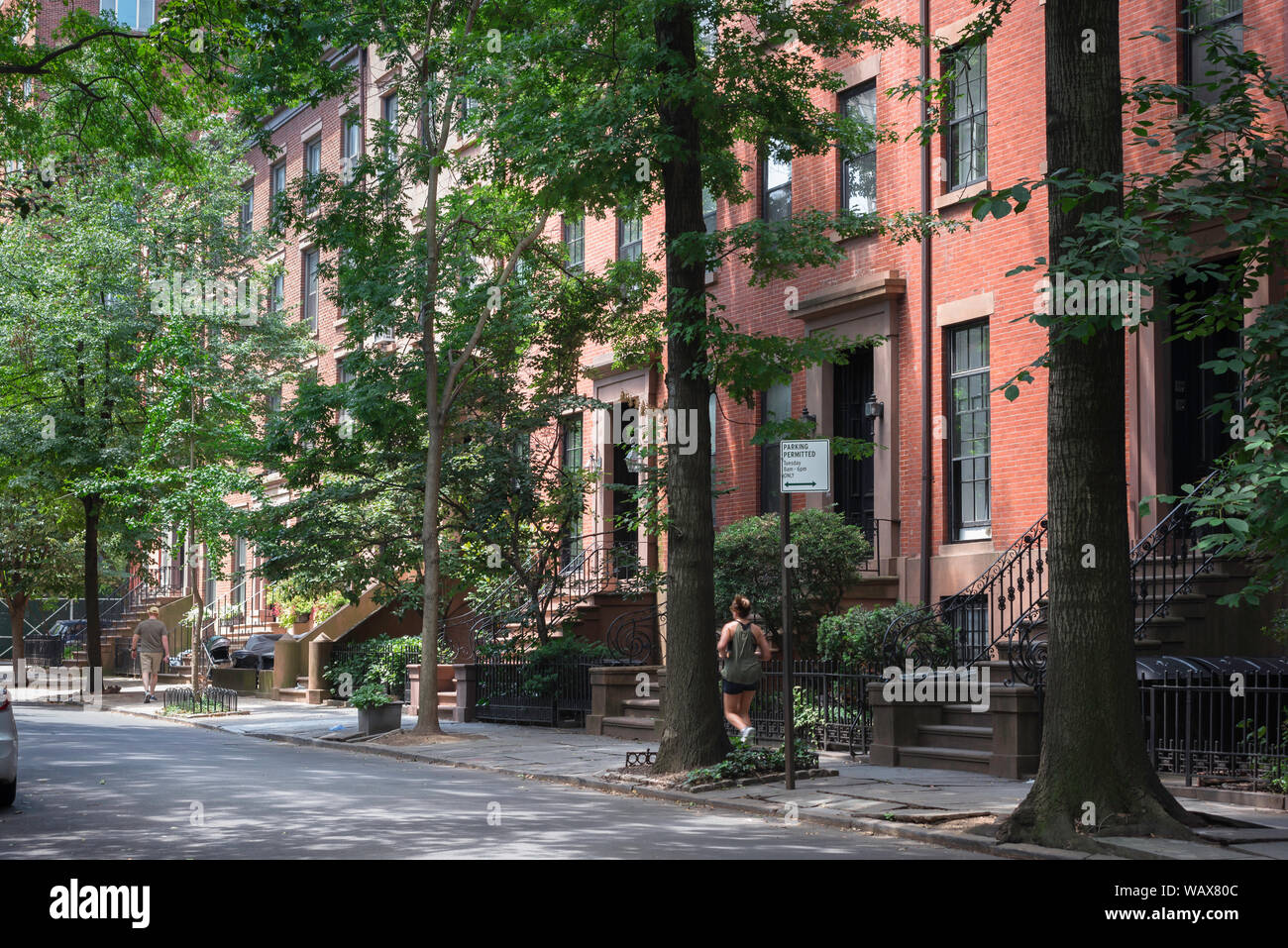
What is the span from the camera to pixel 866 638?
1614 cm

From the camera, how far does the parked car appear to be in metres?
11.4

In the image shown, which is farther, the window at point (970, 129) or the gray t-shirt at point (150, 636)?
the gray t-shirt at point (150, 636)

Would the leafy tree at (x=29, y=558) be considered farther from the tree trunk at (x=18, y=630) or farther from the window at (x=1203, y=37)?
the window at (x=1203, y=37)

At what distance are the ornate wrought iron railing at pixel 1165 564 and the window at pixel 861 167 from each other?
682 cm

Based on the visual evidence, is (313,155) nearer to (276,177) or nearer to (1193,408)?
(276,177)

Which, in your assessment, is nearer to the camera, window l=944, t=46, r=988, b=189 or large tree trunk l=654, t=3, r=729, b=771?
large tree trunk l=654, t=3, r=729, b=771

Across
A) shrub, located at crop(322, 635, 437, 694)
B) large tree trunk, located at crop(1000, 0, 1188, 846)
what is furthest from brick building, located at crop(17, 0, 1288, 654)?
shrub, located at crop(322, 635, 437, 694)

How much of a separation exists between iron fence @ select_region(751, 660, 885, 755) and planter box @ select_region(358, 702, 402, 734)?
6.03m

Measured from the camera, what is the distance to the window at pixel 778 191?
21609 mm

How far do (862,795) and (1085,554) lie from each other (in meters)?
3.35

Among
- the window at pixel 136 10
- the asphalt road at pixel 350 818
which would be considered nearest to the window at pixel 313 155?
→ the window at pixel 136 10

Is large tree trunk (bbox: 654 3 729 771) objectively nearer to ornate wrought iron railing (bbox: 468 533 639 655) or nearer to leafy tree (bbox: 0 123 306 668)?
ornate wrought iron railing (bbox: 468 533 639 655)

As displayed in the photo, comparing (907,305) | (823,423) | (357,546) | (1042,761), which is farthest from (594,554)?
(1042,761)

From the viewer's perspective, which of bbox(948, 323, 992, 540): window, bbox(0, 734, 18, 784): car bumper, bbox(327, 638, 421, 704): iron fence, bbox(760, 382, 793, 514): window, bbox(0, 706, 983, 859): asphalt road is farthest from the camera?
bbox(327, 638, 421, 704): iron fence
